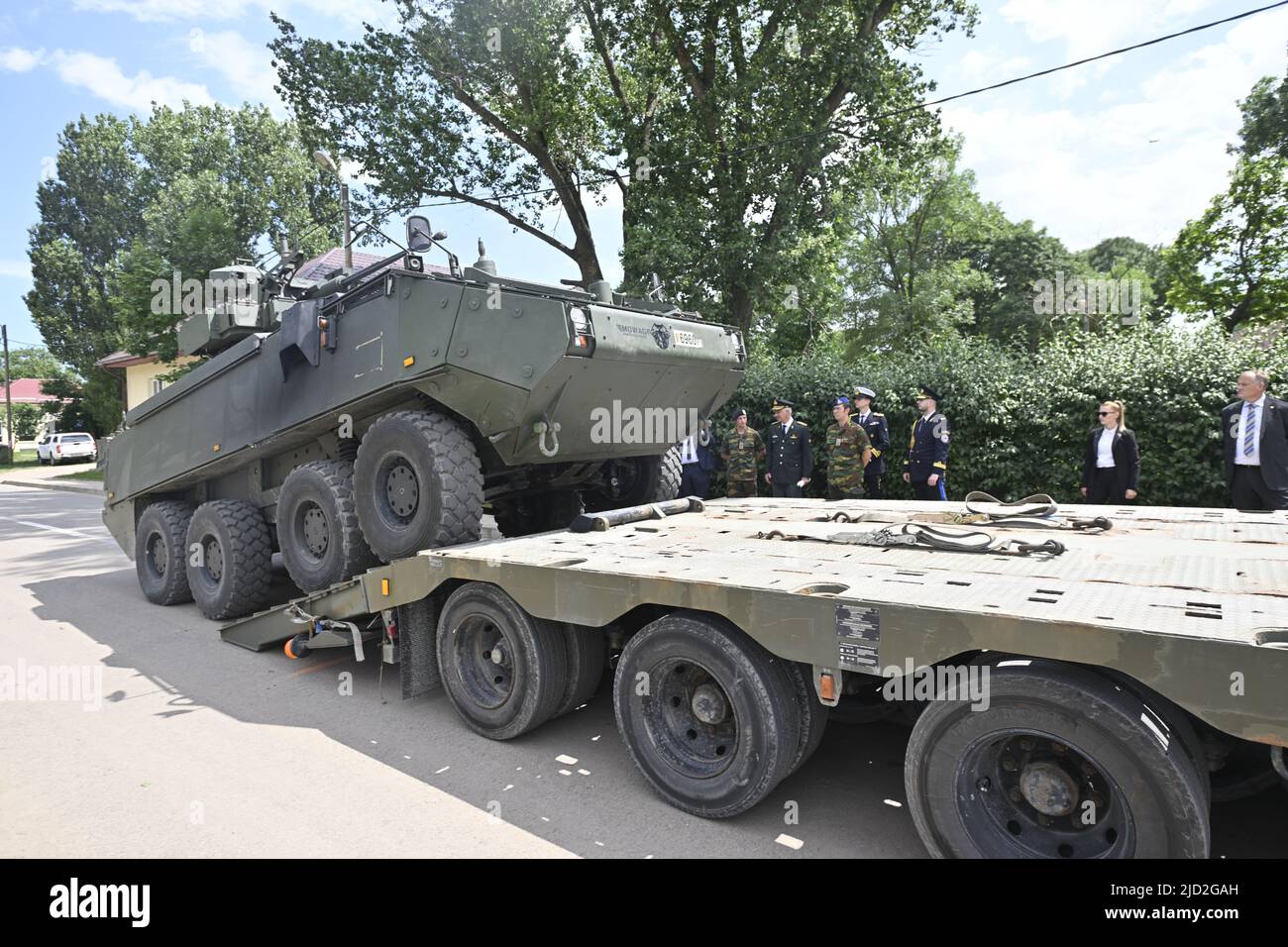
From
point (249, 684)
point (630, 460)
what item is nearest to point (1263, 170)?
point (630, 460)

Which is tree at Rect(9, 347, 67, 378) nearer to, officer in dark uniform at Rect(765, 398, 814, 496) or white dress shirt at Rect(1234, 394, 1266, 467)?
officer in dark uniform at Rect(765, 398, 814, 496)

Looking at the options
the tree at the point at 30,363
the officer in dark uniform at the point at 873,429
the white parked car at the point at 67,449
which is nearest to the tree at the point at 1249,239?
the officer in dark uniform at the point at 873,429

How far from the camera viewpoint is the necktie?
6.59m

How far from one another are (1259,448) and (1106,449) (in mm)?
1363

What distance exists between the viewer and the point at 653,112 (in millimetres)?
16719

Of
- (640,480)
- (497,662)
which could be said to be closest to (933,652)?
(497,662)

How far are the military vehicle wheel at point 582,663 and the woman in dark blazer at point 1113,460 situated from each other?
19.5ft

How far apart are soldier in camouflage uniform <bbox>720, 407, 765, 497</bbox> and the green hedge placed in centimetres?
141

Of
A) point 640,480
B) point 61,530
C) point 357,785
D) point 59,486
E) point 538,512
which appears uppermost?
A: point 640,480

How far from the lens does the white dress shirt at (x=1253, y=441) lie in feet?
21.5

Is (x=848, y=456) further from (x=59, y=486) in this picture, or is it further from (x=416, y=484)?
(x=59, y=486)

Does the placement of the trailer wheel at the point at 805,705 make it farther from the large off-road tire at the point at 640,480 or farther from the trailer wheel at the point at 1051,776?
the large off-road tire at the point at 640,480

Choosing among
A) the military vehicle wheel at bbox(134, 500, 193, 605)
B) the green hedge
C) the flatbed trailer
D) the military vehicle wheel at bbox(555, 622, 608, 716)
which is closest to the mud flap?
the flatbed trailer
